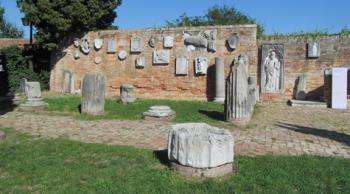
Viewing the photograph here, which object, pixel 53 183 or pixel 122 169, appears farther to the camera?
pixel 122 169

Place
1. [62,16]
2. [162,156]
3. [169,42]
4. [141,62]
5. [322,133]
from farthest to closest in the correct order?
1. [62,16]
2. [141,62]
3. [169,42]
4. [322,133]
5. [162,156]

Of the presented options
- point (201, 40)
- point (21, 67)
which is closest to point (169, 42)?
point (201, 40)

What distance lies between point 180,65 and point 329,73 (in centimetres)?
551

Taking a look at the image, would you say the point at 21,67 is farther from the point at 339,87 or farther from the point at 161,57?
the point at 339,87

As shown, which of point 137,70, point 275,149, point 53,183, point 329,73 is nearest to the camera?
point 53,183

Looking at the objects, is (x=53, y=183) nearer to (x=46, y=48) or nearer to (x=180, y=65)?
(x=180, y=65)

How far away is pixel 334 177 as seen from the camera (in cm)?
494

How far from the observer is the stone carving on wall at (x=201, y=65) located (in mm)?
14875

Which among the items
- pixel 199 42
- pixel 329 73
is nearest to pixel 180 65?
pixel 199 42

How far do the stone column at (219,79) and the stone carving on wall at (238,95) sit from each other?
4757 mm

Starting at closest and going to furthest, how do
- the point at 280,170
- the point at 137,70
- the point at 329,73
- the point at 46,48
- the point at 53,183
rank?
the point at 53,183 < the point at 280,170 < the point at 329,73 < the point at 137,70 < the point at 46,48

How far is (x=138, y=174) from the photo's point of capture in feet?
16.8

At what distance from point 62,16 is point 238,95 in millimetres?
10233

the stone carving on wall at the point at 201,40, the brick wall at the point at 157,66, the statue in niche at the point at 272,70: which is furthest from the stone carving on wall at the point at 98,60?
the statue in niche at the point at 272,70
